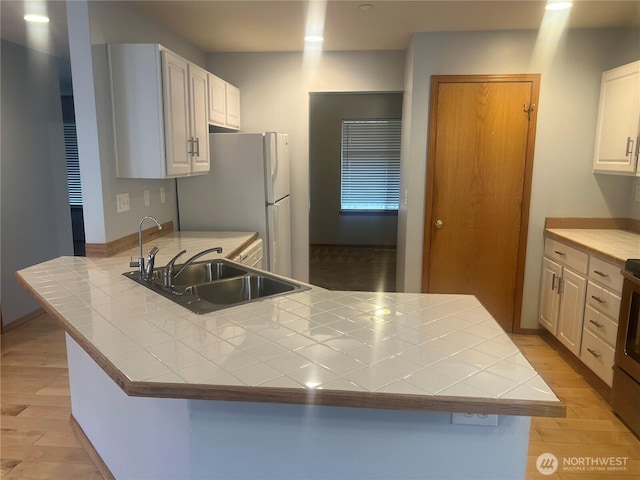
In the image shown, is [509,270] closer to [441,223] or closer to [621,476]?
[441,223]

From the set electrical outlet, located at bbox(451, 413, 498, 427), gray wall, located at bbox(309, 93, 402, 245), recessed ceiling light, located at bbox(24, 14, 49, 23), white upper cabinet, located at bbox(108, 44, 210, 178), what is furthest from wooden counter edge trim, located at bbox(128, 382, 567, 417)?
gray wall, located at bbox(309, 93, 402, 245)

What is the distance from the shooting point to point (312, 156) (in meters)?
7.13

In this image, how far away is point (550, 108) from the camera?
3.59 m

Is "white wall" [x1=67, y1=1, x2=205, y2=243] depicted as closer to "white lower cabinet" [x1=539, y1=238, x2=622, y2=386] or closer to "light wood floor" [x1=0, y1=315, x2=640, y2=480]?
"light wood floor" [x1=0, y1=315, x2=640, y2=480]

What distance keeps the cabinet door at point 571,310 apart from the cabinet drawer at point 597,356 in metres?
0.08

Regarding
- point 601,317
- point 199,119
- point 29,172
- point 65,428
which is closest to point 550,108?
point 601,317

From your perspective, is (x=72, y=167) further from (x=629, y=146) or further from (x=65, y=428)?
(x=629, y=146)

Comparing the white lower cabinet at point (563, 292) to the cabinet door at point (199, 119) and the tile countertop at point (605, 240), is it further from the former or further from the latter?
the cabinet door at point (199, 119)

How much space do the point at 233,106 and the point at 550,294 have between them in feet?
10.0

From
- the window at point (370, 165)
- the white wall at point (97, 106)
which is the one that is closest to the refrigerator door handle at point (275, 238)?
the white wall at point (97, 106)

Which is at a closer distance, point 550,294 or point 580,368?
point 580,368

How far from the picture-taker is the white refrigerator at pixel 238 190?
12.2 ft

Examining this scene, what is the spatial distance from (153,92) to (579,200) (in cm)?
321

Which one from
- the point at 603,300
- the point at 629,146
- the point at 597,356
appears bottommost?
the point at 597,356
